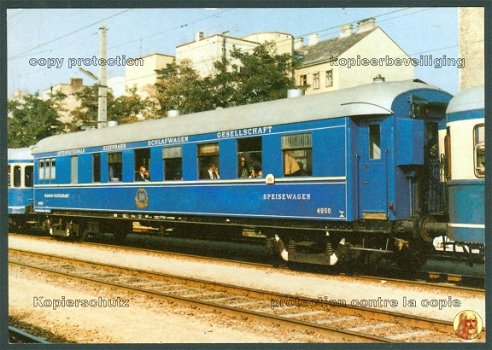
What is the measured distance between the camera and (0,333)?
8.04 m

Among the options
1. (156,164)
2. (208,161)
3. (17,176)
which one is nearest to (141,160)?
(156,164)

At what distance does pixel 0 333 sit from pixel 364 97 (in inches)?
297

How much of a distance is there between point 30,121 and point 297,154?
20917mm

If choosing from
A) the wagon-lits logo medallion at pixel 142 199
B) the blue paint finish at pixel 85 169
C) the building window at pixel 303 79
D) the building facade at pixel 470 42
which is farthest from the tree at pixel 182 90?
the building facade at pixel 470 42

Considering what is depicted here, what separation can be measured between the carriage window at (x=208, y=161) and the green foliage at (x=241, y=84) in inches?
490

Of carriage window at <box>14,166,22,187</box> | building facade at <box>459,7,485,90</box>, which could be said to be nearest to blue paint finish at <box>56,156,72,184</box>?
carriage window at <box>14,166,22,187</box>

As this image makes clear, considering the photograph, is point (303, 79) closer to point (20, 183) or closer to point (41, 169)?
point (20, 183)

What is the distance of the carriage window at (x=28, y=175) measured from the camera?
915 inches

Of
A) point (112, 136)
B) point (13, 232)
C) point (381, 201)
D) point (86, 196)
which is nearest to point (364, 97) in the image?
point (381, 201)

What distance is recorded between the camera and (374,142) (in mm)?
11023

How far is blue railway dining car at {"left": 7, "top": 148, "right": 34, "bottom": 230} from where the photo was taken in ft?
74.8

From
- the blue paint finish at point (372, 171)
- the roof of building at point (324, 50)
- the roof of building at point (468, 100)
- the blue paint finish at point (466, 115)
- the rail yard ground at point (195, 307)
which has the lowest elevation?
the rail yard ground at point (195, 307)

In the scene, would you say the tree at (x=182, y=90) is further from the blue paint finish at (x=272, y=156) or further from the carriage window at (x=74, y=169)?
the blue paint finish at (x=272, y=156)

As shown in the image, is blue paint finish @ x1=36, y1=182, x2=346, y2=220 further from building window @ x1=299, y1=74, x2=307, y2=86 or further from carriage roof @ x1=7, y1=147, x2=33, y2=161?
building window @ x1=299, y1=74, x2=307, y2=86
